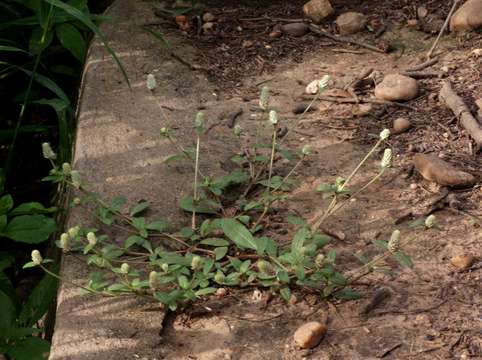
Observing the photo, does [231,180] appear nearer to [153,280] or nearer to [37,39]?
[153,280]

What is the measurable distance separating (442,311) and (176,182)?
113 centimetres

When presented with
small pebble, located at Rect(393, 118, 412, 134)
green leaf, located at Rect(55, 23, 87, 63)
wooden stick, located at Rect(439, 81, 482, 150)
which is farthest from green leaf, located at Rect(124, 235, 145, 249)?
wooden stick, located at Rect(439, 81, 482, 150)

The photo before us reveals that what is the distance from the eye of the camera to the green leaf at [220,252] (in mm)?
2621

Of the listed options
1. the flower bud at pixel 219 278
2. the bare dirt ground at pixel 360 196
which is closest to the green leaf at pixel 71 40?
the bare dirt ground at pixel 360 196

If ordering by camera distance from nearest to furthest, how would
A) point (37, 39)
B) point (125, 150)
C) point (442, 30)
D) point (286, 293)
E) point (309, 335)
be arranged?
point (309, 335) < point (286, 293) < point (125, 150) < point (37, 39) < point (442, 30)

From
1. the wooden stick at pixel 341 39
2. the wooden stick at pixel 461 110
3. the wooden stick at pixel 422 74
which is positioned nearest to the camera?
the wooden stick at pixel 461 110

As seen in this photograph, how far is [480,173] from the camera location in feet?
9.81

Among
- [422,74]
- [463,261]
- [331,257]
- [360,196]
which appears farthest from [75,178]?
[422,74]

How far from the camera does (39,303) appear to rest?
2.74 meters

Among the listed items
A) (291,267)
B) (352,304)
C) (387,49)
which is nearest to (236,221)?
(291,267)

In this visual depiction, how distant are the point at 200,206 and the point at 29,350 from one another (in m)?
0.77

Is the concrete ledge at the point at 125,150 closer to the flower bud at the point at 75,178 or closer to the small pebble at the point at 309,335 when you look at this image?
the flower bud at the point at 75,178

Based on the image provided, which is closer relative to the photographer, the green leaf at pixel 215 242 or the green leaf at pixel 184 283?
the green leaf at pixel 184 283

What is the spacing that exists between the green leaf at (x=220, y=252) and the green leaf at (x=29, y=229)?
572 millimetres
